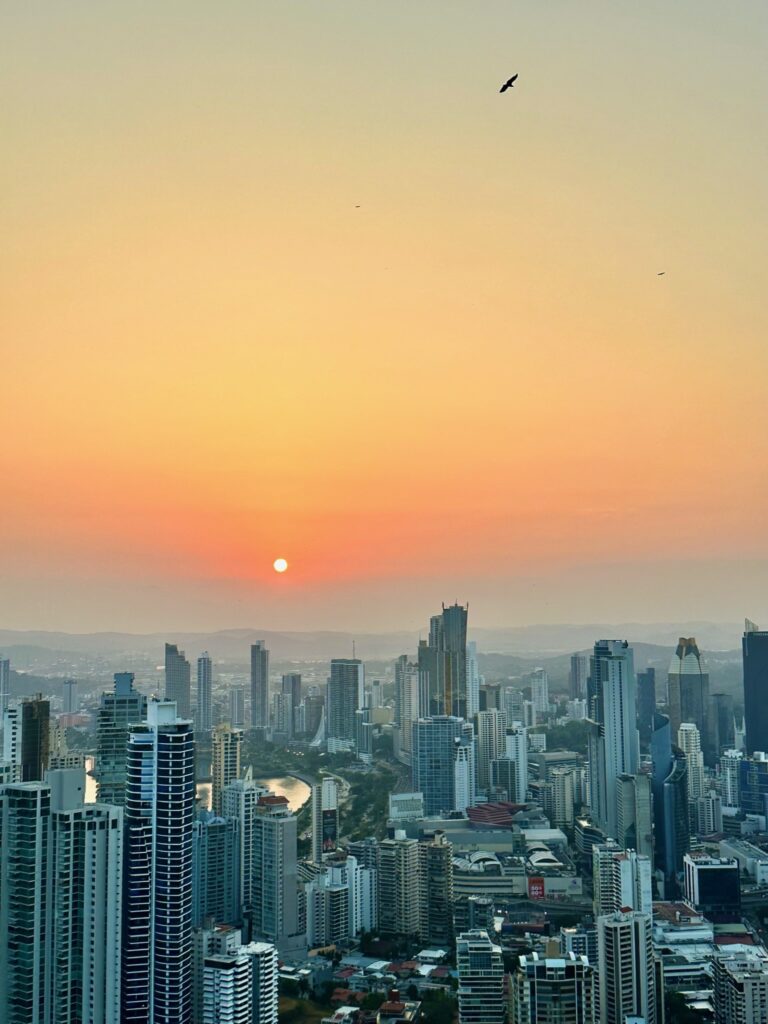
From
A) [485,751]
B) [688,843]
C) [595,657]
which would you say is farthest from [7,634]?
[485,751]

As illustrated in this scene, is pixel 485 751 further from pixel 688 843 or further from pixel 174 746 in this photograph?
pixel 174 746

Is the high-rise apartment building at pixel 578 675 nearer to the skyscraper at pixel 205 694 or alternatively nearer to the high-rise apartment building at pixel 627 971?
the skyscraper at pixel 205 694

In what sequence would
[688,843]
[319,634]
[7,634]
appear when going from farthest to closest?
[319,634] → [688,843] → [7,634]

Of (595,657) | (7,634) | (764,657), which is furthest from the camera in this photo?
(764,657)

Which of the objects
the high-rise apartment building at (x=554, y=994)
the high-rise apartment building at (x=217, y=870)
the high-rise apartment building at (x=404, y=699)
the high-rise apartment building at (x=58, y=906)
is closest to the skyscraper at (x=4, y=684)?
the high-rise apartment building at (x=217, y=870)

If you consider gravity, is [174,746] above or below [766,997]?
above

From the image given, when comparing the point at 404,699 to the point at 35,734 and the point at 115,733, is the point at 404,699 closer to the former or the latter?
the point at 35,734

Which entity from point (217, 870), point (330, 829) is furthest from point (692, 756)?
point (217, 870)
